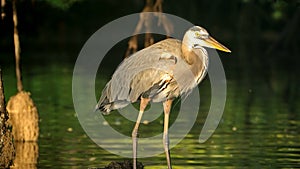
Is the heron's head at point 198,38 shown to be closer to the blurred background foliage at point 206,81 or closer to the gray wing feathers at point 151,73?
the gray wing feathers at point 151,73

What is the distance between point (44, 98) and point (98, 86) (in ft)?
14.1

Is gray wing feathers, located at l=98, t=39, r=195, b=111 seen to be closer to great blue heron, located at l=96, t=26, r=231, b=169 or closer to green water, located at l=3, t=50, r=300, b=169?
great blue heron, located at l=96, t=26, r=231, b=169

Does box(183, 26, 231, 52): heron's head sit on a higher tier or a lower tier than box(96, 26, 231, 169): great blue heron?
higher

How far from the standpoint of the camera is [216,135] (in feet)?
57.9

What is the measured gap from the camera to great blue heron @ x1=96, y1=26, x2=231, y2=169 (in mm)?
12125

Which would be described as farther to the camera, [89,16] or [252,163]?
[89,16]

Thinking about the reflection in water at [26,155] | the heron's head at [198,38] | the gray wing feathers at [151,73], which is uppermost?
the heron's head at [198,38]

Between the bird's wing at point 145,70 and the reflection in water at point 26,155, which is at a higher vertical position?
the bird's wing at point 145,70

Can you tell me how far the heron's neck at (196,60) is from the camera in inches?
477

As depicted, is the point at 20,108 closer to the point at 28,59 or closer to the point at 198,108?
the point at 198,108

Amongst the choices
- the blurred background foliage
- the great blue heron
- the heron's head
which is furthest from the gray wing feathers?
the blurred background foliage

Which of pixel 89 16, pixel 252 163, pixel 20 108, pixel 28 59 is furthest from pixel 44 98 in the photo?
pixel 89 16

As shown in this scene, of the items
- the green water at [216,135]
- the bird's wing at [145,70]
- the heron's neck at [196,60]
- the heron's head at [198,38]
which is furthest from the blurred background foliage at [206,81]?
the heron's head at [198,38]

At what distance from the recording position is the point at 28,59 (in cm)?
4434
